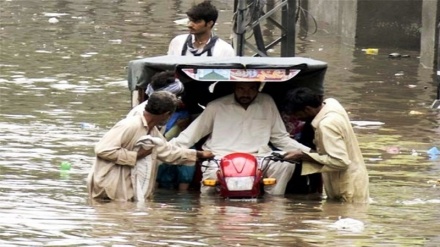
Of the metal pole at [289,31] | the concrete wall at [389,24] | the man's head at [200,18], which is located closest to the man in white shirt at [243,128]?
the man's head at [200,18]

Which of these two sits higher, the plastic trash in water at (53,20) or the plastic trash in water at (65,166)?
the plastic trash in water at (65,166)

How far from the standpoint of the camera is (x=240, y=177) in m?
10.1

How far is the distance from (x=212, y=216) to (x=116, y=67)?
11.4m

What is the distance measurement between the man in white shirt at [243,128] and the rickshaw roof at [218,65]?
0.87ft

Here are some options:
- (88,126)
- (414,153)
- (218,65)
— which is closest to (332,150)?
(218,65)

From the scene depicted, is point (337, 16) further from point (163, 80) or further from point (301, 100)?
point (301, 100)

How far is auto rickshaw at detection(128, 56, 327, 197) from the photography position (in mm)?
10328

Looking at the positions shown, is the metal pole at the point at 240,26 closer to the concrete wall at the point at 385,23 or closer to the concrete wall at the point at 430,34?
the concrete wall at the point at 430,34

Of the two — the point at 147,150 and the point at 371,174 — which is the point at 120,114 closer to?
the point at 371,174

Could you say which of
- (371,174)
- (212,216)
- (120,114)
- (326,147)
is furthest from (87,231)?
(120,114)

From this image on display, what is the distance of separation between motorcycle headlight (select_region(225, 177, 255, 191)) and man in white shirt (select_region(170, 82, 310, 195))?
1.48 feet

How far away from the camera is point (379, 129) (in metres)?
15.2

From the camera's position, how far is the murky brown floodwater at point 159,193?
842 cm

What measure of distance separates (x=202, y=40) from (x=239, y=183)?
207cm
